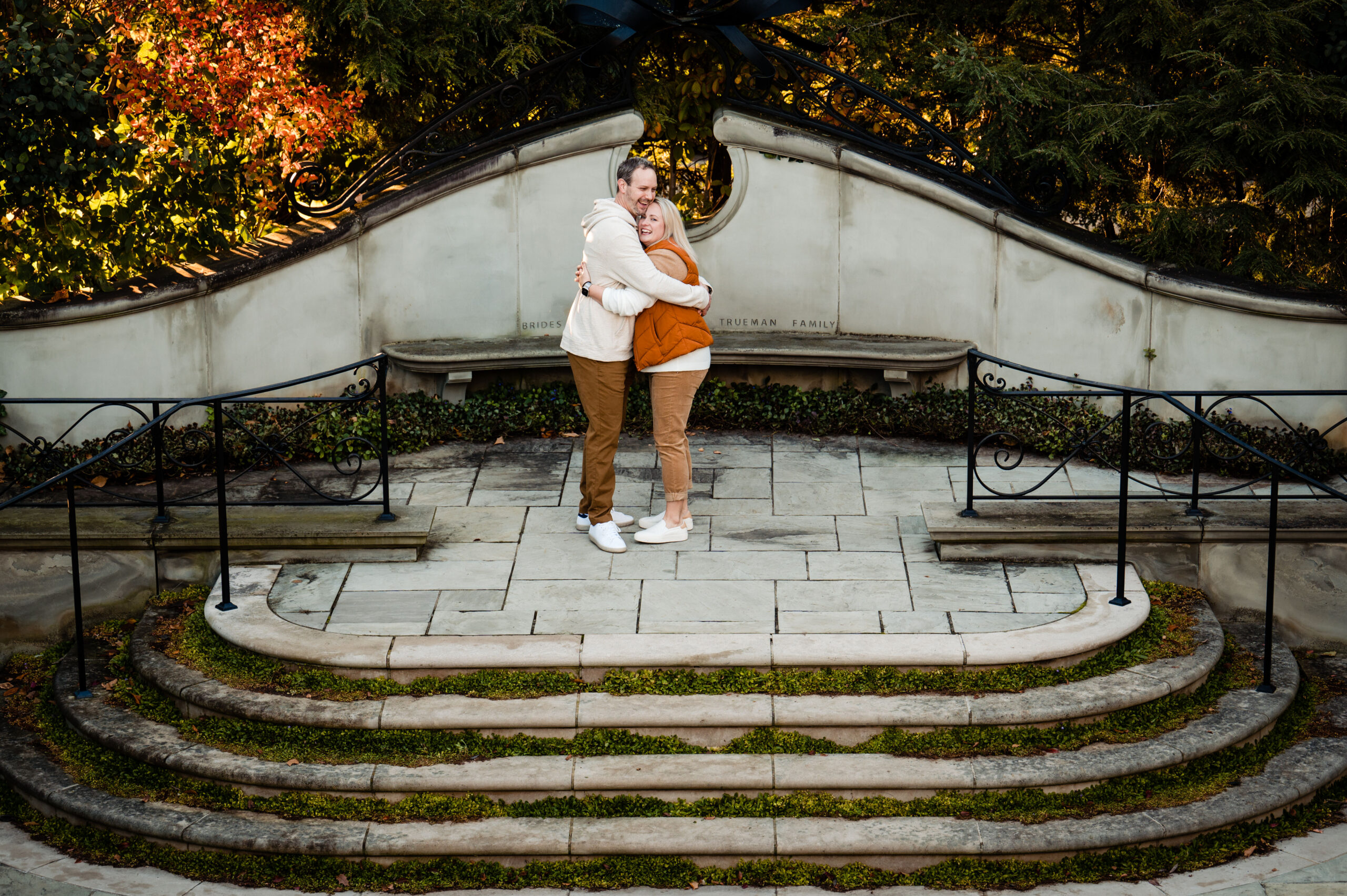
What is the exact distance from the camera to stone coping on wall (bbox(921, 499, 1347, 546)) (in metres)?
7.02

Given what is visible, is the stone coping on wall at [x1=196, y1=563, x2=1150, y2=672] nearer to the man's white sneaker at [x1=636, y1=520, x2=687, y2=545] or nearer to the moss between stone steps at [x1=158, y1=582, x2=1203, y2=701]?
the moss between stone steps at [x1=158, y1=582, x2=1203, y2=701]

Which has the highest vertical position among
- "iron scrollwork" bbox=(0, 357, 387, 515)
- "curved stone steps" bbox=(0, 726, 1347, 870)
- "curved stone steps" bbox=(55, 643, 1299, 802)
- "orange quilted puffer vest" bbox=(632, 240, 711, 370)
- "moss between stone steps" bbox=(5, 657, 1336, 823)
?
"orange quilted puffer vest" bbox=(632, 240, 711, 370)

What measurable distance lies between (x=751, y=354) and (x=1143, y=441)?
2.62m

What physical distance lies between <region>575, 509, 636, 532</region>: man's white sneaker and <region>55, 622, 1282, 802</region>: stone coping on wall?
2.00 meters

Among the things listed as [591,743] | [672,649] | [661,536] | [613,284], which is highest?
[613,284]

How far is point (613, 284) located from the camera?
672 cm

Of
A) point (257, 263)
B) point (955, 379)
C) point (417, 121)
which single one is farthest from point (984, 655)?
point (417, 121)

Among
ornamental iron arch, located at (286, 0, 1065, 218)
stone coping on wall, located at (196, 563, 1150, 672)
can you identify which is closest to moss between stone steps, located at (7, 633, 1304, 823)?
stone coping on wall, located at (196, 563, 1150, 672)

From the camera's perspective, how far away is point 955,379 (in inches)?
365

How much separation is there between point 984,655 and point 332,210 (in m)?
5.60

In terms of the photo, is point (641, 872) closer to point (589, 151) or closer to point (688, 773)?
point (688, 773)

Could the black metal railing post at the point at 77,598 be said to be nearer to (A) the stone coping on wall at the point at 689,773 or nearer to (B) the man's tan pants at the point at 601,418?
(A) the stone coping on wall at the point at 689,773

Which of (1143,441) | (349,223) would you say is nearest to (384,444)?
(349,223)

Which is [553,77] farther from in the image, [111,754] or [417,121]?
[111,754]
